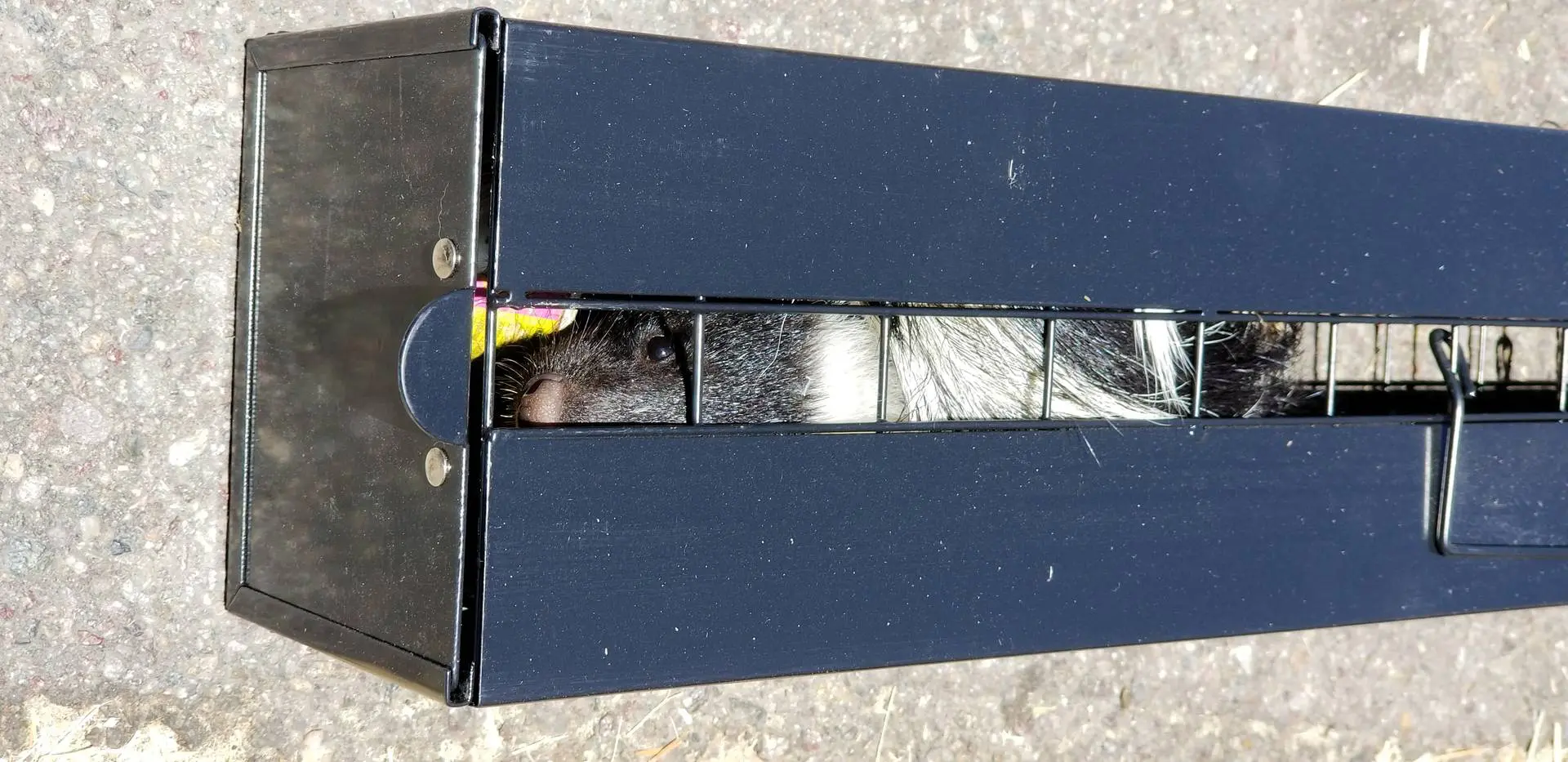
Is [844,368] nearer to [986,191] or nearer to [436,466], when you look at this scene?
[986,191]

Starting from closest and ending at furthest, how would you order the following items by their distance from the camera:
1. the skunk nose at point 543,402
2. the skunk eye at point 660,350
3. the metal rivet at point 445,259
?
1. the metal rivet at point 445,259
2. the skunk nose at point 543,402
3. the skunk eye at point 660,350

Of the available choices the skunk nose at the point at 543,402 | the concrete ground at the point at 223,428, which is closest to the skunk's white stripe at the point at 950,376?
the skunk nose at the point at 543,402

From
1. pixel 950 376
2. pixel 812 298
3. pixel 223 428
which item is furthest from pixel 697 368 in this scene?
pixel 223 428

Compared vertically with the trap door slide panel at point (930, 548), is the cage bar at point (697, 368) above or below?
above

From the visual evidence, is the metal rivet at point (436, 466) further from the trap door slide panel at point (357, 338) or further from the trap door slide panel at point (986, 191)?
the trap door slide panel at point (986, 191)

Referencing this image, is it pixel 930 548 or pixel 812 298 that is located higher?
pixel 812 298

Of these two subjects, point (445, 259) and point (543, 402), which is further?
point (543, 402)

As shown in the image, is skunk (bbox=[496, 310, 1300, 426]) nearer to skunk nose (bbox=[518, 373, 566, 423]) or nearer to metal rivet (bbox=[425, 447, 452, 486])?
skunk nose (bbox=[518, 373, 566, 423])
